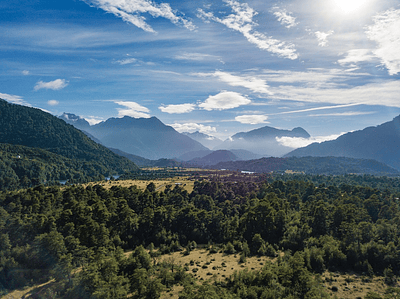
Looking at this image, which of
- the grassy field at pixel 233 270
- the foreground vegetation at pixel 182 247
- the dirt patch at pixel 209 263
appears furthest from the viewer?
the dirt patch at pixel 209 263

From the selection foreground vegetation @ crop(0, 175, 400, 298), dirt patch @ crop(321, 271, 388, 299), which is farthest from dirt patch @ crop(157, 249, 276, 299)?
dirt patch @ crop(321, 271, 388, 299)

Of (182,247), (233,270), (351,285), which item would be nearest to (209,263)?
(233,270)

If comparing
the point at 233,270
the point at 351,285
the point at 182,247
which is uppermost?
the point at 233,270

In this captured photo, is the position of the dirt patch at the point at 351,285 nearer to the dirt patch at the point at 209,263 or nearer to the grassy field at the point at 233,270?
the grassy field at the point at 233,270

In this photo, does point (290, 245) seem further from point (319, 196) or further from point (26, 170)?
point (26, 170)

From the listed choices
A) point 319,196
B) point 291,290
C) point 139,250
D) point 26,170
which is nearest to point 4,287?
point 139,250

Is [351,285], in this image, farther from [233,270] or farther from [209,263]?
[209,263]

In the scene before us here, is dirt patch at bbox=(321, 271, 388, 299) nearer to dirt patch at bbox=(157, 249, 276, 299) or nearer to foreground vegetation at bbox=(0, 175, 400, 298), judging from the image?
foreground vegetation at bbox=(0, 175, 400, 298)

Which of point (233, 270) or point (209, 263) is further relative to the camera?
point (209, 263)

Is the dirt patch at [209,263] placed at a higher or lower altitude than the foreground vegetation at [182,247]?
lower

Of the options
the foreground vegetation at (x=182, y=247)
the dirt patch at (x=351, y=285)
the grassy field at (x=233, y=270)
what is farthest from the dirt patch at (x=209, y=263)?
the dirt patch at (x=351, y=285)
